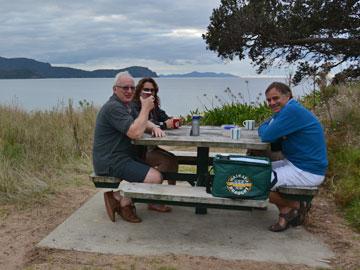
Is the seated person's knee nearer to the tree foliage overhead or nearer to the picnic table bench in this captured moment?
the picnic table bench

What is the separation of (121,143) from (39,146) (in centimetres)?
391

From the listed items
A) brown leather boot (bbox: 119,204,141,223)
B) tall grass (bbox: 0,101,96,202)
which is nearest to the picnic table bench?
brown leather boot (bbox: 119,204,141,223)

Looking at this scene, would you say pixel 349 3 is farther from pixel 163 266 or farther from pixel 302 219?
pixel 163 266

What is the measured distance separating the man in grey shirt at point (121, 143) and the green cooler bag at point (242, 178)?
71 centimetres

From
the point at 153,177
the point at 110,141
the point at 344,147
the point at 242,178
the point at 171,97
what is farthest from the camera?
the point at 171,97

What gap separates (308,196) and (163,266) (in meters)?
1.39

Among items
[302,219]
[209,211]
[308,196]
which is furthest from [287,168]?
[209,211]

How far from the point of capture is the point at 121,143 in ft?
14.6

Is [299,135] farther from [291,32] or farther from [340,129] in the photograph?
[291,32]

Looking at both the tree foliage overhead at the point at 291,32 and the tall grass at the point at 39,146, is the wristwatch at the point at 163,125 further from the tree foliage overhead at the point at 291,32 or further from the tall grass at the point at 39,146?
the tree foliage overhead at the point at 291,32

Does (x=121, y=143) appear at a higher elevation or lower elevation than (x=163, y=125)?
lower

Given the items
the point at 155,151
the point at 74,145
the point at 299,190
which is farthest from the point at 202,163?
the point at 74,145

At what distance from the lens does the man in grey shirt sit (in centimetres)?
424

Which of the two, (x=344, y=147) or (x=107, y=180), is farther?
(x=344, y=147)
